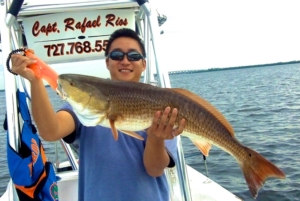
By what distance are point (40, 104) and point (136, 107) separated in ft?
1.98

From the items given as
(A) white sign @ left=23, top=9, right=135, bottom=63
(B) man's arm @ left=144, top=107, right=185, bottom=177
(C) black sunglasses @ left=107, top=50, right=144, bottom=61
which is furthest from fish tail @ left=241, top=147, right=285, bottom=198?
(A) white sign @ left=23, top=9, right=135, bottom=63

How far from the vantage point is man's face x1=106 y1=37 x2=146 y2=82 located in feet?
8.01

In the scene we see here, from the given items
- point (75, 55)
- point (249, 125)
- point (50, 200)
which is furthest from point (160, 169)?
point (249, 125)

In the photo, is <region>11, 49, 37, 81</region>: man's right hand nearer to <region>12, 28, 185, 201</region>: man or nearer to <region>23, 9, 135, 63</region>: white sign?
<region>12, 28, 185, 201</region>: man

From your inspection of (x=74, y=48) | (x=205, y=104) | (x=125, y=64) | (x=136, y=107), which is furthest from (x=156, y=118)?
(x=74, y=48)

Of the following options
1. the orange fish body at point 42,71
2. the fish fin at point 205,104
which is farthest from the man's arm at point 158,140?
the orange fish body at point 42,71

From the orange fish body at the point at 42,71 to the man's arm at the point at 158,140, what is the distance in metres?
0.71

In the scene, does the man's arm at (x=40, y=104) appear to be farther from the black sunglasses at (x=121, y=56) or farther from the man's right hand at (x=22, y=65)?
the black sunglasses at (x=121, y=56)

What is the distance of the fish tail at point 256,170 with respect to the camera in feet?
7.24

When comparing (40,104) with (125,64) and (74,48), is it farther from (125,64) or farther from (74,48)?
(74,48)

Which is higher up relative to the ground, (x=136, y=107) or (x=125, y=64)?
(x=125, y=64)

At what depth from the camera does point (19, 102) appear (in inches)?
112

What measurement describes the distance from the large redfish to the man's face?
0.74ft

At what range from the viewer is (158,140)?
7.34 ft
